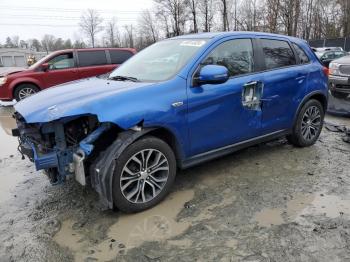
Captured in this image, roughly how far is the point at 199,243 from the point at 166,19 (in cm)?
5217

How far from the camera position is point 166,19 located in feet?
172

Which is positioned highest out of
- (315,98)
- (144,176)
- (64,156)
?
(315,98)

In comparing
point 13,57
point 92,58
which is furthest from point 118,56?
point 13,57

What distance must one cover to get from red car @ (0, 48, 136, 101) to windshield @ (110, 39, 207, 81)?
687 cm

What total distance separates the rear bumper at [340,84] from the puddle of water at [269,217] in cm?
562

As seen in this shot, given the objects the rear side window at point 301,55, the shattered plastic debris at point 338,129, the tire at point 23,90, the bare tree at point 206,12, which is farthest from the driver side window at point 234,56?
the bare tree at point 206,12

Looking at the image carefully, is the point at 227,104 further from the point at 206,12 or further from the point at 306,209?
the point at 206,12

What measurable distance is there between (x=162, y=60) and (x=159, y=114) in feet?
3.33

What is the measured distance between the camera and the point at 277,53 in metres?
4.95

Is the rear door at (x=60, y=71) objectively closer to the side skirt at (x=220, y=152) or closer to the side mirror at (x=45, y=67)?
Answer: the side mirror at (x=45, y=67)

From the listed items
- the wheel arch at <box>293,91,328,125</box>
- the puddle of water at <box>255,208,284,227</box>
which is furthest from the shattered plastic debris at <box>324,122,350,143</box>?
the puddle of water at <box>255,208,284,227</box>

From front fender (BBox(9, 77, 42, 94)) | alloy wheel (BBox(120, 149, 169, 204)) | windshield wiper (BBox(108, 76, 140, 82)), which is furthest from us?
front fender (BBox(9, 77, 42, 94))

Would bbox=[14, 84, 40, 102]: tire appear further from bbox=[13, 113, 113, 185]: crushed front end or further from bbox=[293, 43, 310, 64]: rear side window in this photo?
bbox=[293, 43, 310, 64]: rear side window

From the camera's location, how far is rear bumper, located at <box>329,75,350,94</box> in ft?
26.7
